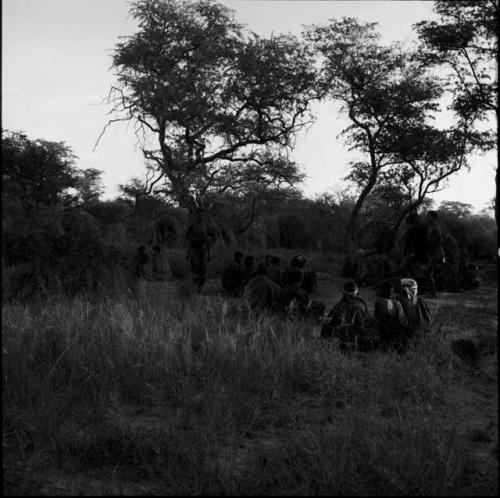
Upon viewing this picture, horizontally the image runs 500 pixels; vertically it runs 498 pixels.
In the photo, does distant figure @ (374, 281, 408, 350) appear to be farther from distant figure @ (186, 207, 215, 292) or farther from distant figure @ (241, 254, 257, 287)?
distant figure @ (186, 207, 215, 292)

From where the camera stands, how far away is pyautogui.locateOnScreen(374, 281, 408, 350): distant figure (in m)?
6.11

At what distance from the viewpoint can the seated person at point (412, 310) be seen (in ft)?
20.7

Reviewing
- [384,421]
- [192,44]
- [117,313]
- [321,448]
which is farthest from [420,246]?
[192,44]

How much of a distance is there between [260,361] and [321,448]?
1.59 metres

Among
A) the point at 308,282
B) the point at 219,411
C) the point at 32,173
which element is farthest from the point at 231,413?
the point at 32,173

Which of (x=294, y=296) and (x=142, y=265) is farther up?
(x=142, y=265)

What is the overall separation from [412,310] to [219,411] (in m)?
2.96

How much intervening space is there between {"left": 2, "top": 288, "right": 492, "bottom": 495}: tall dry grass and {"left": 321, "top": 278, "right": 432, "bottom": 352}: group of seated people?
0.19 m

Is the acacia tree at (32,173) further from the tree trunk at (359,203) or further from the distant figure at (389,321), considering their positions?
the distant figure at (389,321)

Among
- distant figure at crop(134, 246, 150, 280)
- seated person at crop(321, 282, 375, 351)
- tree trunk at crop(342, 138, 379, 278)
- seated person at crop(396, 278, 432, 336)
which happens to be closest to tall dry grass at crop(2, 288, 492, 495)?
seated person at crop(321, 282, 375, 351)

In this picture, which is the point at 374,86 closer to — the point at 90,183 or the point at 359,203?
the point at 359,203

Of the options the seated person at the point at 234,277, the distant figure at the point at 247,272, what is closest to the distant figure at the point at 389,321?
the distant figure at the point at 247,272

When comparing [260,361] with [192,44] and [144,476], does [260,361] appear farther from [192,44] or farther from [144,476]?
[192,44]

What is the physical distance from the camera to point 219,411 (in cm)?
411
